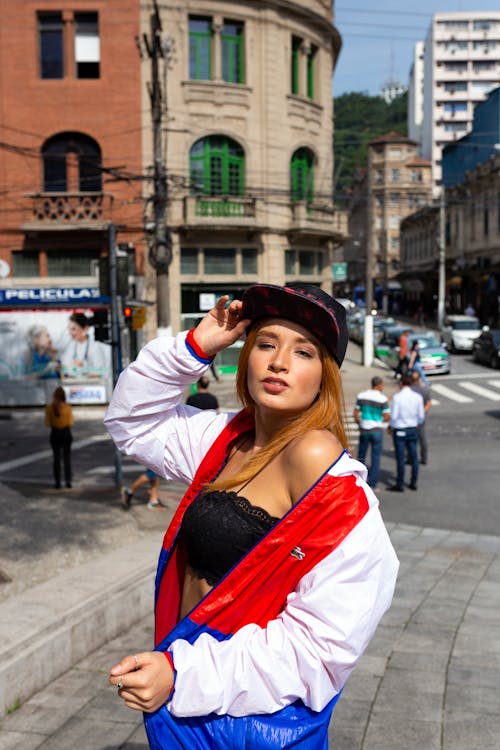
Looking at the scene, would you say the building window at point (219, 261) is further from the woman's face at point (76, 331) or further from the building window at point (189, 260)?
the woman's face at point (76, 331)

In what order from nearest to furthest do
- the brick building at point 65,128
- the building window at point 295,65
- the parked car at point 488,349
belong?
the brick building at point 65,128, the parked car at point 488,349, the building window at point 295,65

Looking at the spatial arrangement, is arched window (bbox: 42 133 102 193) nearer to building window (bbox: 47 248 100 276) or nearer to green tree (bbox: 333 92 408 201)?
building window (bbox: 47 248 100 276)

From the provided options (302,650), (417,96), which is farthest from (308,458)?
(417,96)

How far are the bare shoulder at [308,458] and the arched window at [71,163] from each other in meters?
27.2

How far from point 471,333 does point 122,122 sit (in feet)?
60.3

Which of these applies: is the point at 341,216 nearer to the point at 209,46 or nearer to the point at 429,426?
the point at 209,46

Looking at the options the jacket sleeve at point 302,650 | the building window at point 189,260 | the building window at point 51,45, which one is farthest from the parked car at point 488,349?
the jacket sleeve at point 302,650

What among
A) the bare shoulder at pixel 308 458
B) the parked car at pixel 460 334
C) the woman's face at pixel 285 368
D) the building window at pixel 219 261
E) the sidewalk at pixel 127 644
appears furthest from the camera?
the parked car at pixel 460 334

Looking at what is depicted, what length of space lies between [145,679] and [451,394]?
22.9m

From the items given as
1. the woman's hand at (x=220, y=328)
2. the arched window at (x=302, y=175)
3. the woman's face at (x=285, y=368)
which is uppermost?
the arched window at (x=302, y=175)

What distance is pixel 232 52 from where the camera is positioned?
2886 centimetres

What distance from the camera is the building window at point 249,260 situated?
29.7 m

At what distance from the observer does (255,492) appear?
2.43m

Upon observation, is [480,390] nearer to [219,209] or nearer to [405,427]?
[219,209]
